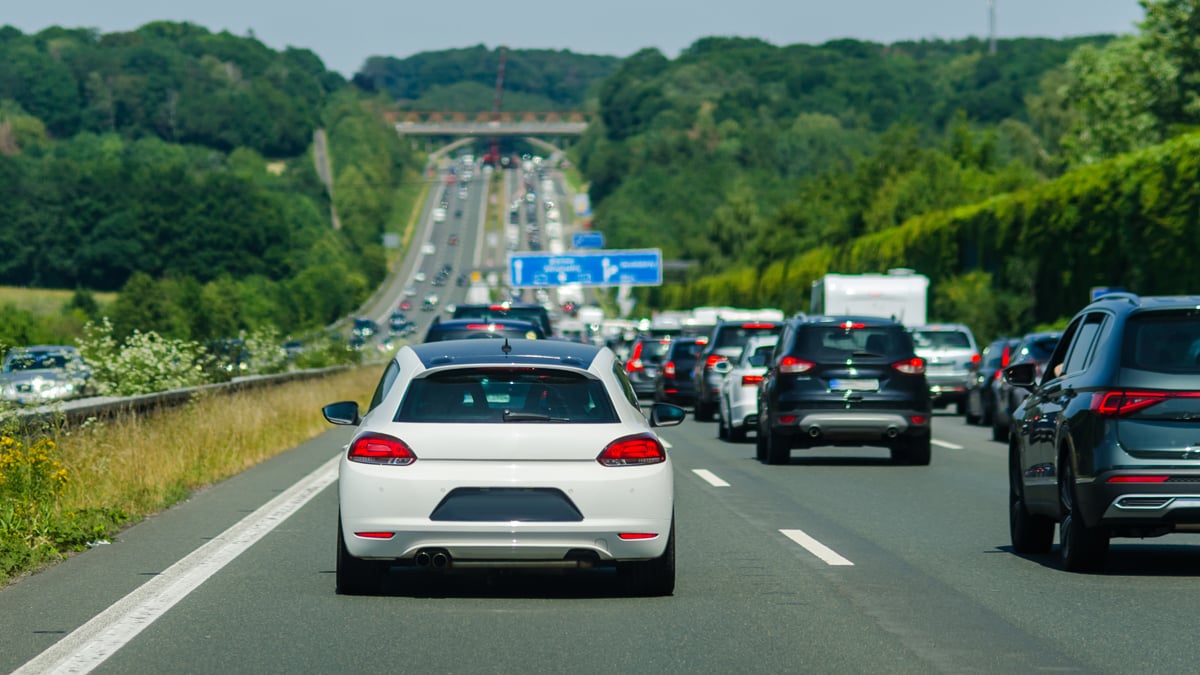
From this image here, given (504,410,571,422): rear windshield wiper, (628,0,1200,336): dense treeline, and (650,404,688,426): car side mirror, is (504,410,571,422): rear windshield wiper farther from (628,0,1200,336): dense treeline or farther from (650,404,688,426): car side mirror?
(628,0,1200,336): dense treeline

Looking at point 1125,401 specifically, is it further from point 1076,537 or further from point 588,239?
point 588,239

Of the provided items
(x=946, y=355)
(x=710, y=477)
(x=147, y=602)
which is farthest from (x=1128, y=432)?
(x=946, y=355)

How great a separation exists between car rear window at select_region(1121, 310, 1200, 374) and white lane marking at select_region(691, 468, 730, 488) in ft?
23.9

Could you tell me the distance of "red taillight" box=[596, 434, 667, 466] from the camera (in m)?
9.02

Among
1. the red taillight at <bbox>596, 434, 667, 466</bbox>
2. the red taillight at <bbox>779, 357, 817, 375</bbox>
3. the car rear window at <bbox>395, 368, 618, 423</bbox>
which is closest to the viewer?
the red taillight at <bbox>596, 434, 667, 466</bbox>

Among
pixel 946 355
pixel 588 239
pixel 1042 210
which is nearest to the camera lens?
pixel 946 355

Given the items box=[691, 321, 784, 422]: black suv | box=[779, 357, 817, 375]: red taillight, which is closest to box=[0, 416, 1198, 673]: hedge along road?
box=[779, 357, 817, 375]: red taillight

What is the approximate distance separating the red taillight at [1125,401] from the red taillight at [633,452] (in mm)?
2544

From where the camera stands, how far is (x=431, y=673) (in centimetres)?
714

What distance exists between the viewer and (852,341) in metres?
20.8

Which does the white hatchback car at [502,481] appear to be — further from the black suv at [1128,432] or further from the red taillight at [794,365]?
the red taillight at [794,365]

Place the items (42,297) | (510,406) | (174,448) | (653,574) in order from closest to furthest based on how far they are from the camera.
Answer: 1. (653,574)
2. (510,406)
3. (174,448)
4. (42,297)

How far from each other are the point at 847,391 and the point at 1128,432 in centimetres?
1039

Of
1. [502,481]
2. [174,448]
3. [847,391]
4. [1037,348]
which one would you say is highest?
[502,481]
